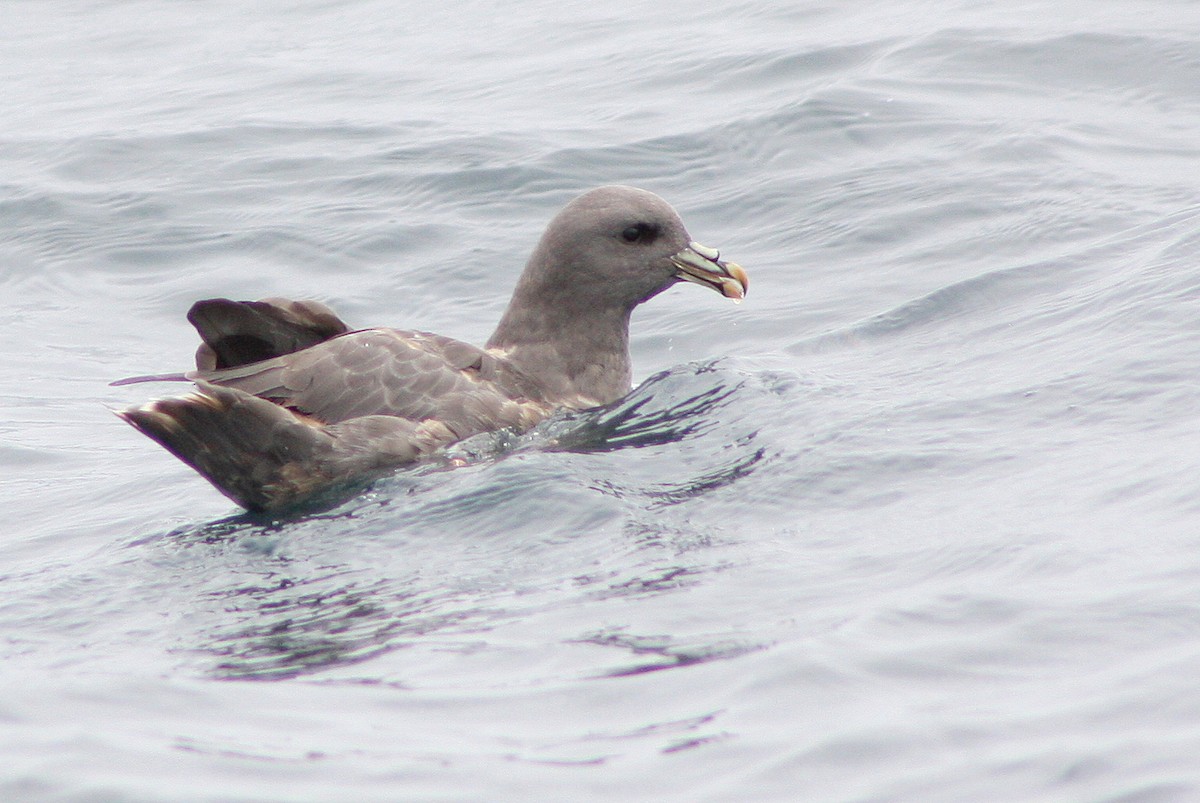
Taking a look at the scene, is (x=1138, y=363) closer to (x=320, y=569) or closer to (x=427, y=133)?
(x=320, y=569)

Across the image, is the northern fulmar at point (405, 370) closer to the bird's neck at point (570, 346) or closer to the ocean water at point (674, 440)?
the bird's neck at point (570, 346)

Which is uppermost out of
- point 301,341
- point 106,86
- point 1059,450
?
point 106,86

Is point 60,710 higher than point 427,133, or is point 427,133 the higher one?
point 427,133

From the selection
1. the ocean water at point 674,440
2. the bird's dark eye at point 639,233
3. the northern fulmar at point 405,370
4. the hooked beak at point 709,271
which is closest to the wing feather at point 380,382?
the northern fulmar at point 405,370

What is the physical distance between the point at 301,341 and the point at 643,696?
3.29 metres

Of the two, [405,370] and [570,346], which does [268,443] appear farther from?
[570,346]

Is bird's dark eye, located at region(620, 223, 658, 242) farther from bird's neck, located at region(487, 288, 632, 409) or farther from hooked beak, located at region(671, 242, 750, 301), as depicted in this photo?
bird's neck, located at region(487, 288, 632, 409)

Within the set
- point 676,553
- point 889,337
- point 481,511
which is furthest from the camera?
point 889,337

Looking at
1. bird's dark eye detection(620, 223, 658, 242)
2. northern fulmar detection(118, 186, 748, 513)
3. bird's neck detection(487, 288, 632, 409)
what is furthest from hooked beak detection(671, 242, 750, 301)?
bird's neck detection(487, 288, 632, 409)

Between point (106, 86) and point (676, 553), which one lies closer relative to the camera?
point (676, 553)

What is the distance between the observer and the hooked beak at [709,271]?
8.42 m

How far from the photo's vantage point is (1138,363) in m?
7.93

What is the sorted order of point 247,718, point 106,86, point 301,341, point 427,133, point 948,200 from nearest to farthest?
point 247,718
point 301,341
point 948,200
point 427,133
point 106,86

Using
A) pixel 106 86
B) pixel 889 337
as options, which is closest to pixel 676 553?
pixel 889 337
